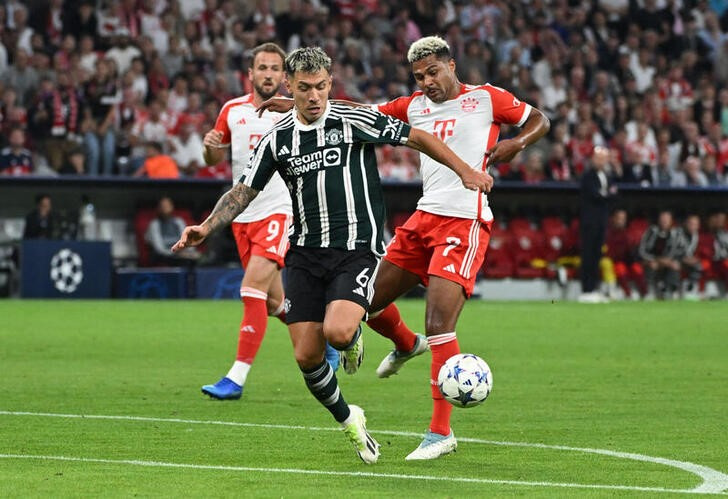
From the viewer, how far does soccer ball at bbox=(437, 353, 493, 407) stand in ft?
25.1

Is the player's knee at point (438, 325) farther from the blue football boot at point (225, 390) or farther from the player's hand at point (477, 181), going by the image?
the blue football boot at point (225, 390)

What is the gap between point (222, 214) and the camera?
7.81 meters

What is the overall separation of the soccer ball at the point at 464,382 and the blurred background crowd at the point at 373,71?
16.3m

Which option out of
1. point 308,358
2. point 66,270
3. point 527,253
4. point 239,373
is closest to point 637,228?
point 527,253

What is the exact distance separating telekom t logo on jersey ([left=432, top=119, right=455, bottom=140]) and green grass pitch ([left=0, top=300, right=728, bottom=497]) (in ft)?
5.95

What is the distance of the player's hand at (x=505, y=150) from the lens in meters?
8.19

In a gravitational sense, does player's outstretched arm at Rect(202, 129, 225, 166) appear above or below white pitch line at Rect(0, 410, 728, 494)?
above

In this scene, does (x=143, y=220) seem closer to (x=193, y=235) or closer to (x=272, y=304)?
(x=272, y=304)

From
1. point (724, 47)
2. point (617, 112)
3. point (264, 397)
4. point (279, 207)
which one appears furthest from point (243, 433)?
point (724, 47)

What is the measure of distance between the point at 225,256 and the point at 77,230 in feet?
8.06

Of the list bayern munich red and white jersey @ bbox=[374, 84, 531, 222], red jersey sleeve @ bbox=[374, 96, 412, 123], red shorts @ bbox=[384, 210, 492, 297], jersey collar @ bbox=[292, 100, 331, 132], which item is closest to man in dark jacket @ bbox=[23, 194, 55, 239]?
red shorts @ bbox=[384, 210, 492, 297]

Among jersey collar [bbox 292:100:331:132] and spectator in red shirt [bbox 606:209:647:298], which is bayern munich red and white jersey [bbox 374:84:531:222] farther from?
spectator in red shirt [bbox 606:209:647:298]

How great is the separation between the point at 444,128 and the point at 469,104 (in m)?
0.21

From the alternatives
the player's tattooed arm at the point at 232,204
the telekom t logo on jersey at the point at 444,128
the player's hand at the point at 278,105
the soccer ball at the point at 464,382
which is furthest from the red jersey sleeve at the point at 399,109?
the soccer ball at the point at 464,382
